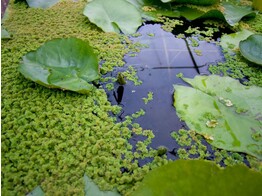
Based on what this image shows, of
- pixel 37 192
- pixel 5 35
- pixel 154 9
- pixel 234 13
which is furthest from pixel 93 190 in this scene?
pixel 234 13

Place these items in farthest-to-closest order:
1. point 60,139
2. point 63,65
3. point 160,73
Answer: point 160,73 → point 63,65 → point 60,139

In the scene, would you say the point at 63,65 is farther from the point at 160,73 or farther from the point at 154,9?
the point at 154,9

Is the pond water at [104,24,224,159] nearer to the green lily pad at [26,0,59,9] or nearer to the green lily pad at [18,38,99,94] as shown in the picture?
the green lily pad at [18,38,99,94]

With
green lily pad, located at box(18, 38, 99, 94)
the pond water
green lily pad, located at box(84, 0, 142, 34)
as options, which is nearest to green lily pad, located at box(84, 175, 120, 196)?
the pond water

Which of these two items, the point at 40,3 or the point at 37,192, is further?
the point at 40,3

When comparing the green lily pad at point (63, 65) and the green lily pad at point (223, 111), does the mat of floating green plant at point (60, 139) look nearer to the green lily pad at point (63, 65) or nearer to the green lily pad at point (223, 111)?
the green lily pad at point (63, 65)

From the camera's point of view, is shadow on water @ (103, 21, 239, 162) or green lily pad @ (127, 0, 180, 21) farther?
green lily pad @ (127, 0, 180, 21)

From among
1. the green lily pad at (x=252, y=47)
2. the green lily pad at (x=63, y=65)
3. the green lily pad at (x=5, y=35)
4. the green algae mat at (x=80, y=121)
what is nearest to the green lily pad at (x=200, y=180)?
the green algae mat at (x=80, y=121)
